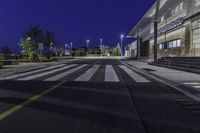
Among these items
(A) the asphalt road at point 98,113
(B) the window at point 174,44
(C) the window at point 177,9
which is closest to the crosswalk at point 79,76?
(A) the asphalt road at point 98,113

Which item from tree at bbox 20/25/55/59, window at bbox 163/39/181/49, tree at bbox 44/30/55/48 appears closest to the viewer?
window at bbox 163/39/181/49

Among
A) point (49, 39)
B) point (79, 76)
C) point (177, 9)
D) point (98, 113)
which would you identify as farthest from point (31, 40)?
point (98, 113)

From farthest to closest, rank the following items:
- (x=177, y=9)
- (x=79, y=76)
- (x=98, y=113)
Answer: (x=177, y=9) → (x=79, y=76) → (x=98, y=113)

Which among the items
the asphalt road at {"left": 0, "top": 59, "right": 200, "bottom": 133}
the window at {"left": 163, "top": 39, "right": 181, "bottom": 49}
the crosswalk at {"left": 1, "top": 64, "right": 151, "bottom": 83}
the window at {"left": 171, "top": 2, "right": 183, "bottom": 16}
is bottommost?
the crosswalk at {"left": 1, "top": 64, "right": 151, "bottom": 83}

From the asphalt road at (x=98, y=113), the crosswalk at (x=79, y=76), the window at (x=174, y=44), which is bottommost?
the crosswalk at (x=79, y=76)

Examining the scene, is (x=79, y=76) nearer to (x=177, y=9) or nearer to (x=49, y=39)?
(x=177, y=9)

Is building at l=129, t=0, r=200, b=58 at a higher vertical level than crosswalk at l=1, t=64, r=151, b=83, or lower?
higher

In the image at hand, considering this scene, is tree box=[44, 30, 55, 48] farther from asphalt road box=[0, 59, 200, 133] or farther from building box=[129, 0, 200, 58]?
asphalt road box=[0, 59, 200, 133]

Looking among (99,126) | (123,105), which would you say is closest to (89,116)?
(99,126)

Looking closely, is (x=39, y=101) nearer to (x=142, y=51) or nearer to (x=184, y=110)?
(x=184, y=110)

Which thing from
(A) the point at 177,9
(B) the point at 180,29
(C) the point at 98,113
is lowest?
(C) the point at 98,113

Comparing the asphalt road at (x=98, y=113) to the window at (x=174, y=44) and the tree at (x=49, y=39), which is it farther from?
the tree at (x=49, y=39)

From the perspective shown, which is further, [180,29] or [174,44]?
[174,44]

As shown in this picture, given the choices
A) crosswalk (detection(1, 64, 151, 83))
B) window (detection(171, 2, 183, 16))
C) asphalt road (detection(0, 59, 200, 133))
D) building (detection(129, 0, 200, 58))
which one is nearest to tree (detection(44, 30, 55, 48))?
building (detection(129, 0, 200, 58))
